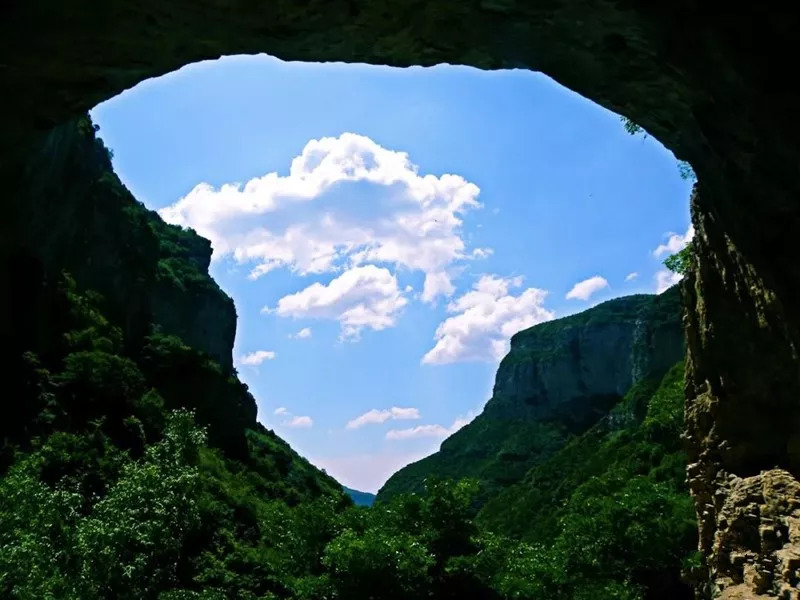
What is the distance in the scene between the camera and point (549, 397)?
151m

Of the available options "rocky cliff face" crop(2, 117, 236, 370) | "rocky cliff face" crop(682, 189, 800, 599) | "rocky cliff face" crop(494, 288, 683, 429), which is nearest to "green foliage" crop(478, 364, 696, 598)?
"rocky cliff face" crop(682, 189, 800, 599)

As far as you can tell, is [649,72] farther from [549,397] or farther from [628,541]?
[549,397]

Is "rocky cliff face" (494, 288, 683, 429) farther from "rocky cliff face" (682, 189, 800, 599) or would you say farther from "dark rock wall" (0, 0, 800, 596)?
"dark rock wall" (0, 0, 800, 596)

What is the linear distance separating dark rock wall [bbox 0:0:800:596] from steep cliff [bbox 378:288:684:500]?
115m

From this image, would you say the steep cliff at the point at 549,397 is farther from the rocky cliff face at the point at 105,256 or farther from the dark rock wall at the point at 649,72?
the dark rock wall at the point at 649,72

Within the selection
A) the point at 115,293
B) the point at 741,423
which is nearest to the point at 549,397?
the point at 115,293

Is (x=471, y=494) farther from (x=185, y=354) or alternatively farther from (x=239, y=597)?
(x=185, y=354)

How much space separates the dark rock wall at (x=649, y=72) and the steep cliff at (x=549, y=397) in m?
115

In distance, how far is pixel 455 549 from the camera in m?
27.7

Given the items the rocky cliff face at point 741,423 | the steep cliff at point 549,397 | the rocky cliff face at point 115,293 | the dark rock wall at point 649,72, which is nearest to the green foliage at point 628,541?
the rocky cliff face at point 741,423

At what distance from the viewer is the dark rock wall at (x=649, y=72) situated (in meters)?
6.09

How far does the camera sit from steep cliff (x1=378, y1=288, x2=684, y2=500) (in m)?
135

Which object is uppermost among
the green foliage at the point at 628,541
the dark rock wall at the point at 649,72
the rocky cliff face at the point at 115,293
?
the rocky cliff face at the point at 115,293

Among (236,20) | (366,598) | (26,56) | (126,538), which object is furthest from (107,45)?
(366,598)
